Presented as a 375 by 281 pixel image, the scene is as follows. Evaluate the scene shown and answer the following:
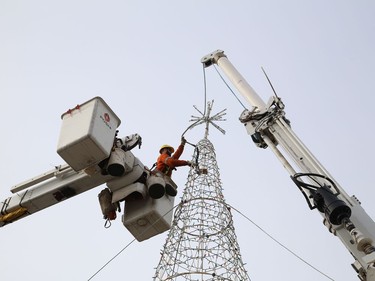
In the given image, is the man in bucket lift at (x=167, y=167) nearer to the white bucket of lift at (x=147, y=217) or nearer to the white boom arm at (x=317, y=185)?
the white bucket of lift at (x=147, y=217)

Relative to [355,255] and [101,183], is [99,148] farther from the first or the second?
Answer: [355,255]

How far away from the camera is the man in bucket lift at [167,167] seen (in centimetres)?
651

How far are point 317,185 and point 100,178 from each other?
3141 millimetres

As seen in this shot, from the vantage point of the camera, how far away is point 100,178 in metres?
6.58

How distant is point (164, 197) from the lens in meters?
6.75

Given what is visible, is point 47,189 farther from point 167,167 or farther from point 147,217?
point 167,167

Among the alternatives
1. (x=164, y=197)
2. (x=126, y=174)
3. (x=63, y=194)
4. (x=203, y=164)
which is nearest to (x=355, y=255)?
(x=164, y=197)

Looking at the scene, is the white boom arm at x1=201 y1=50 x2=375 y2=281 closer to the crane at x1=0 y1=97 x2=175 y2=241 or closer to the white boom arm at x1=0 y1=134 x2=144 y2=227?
the crane at x1=0 y1=97 x2=175 y2=241

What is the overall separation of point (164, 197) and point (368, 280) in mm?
2924

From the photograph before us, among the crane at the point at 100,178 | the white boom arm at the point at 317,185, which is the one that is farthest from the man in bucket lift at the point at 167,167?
the white boom arm at the point at 317,185

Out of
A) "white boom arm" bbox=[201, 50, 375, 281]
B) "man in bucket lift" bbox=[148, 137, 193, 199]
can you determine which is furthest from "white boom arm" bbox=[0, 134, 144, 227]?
"white boom arm" bbox=[201, 50, 375, 281]

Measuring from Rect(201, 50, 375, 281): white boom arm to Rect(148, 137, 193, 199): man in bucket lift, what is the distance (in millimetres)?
1548

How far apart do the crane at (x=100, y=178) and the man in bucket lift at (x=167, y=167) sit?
0.07 metres

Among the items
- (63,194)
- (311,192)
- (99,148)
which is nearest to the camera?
(99,148)
